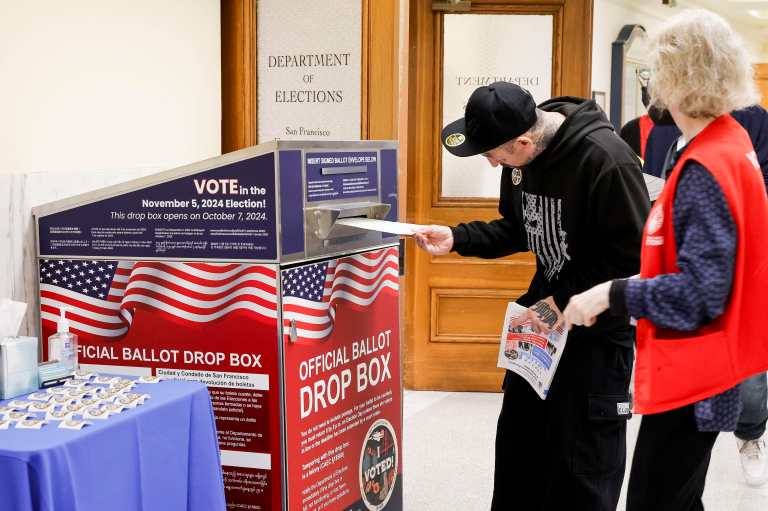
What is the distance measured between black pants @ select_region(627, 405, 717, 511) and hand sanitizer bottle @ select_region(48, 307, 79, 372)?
1.31 meters

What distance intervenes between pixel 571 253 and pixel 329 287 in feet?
2.09

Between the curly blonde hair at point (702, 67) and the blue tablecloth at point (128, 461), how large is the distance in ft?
3.94

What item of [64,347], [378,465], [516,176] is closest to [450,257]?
[378,465]

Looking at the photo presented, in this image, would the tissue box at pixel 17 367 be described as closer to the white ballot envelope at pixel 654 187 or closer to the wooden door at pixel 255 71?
the wooden door at pixel 255 71

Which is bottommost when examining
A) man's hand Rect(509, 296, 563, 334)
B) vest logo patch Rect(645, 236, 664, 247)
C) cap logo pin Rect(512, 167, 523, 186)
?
man's hand Rect(509, 296, 563, 334)

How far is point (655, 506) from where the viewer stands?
1938 millimetres

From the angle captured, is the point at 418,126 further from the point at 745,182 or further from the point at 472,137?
the point at 745,182

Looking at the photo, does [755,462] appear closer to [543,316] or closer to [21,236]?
[543,316]

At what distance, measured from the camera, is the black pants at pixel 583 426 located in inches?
93.7

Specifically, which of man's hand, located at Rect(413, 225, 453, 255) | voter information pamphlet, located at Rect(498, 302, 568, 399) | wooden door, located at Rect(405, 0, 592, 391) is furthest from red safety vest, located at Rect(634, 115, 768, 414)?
wooden door, located at Rect(405, 0, 592, 391)

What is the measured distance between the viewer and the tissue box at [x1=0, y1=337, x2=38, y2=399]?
6.68ft

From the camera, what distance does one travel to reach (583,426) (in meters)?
2.39

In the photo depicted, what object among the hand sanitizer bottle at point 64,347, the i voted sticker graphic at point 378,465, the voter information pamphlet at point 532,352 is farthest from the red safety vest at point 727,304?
the hand sanitizer bottle at point 64,347

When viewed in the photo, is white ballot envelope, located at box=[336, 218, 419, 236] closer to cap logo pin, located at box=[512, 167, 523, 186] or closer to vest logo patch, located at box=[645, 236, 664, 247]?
cap logo pin, located at box=[512, 167, 523, 186]
